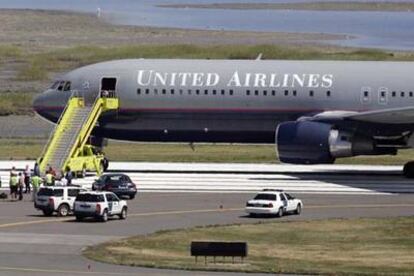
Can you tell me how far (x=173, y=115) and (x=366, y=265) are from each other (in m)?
33.6

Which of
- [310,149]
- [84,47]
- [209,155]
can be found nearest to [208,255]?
[310,149]

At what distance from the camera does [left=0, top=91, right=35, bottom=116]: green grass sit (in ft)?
372

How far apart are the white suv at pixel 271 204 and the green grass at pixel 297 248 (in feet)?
7.84

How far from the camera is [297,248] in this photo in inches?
2164

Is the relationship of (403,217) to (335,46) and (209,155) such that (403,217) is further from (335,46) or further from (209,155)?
(335,46)

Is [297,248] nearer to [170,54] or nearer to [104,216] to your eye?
[104,216]

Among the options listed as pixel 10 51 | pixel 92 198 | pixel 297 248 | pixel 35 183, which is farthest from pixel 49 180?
pixel 10 51

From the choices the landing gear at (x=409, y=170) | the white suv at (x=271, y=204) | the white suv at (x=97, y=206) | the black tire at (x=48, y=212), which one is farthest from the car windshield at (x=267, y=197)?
the landing gear at (x=409, y=170)

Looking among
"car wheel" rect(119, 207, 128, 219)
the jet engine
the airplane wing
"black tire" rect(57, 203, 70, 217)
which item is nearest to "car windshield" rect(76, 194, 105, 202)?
"car wheel" rect(119, 207, 128, 219)

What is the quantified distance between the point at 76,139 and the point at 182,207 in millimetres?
14268

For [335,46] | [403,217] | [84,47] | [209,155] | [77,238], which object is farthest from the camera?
[335,46]

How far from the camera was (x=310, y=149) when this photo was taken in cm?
7906

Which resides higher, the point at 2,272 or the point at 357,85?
the point at 357,85

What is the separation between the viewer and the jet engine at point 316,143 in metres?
79.1
